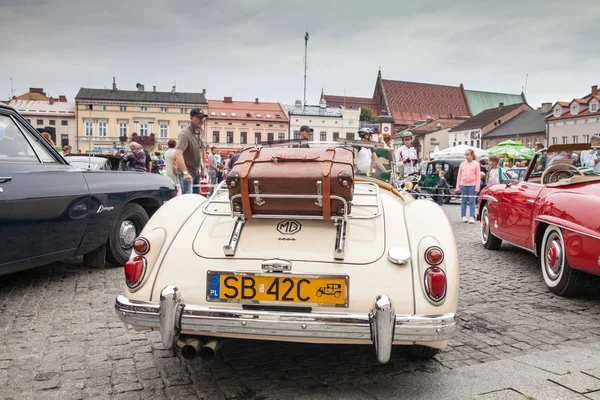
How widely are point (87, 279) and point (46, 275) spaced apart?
0.53 m

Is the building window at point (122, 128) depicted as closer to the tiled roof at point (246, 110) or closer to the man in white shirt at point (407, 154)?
the tiled roof at point (246, 110)

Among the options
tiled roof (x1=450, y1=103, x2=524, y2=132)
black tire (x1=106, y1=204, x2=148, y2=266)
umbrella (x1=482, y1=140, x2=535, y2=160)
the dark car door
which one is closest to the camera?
the dark car door

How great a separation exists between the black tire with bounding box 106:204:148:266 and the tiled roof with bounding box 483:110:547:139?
63268mm

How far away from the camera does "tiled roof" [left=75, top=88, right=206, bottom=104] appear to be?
7638 cm

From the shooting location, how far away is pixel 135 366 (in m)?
3.29

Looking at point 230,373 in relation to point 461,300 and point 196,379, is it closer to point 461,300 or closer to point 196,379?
point 196,379

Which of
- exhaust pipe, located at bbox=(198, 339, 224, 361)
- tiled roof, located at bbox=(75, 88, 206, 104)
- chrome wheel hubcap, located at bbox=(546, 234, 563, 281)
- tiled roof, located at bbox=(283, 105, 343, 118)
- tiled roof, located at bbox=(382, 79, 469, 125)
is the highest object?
tiled roof, located at bbox=(382, 79, 469, 125)

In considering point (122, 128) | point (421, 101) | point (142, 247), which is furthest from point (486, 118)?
point (142, 247)

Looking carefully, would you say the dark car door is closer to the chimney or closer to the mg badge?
the mg badge

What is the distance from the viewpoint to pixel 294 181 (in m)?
3.10

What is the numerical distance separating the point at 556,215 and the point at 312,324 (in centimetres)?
334

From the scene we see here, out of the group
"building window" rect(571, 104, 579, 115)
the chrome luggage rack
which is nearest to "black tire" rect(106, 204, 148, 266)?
the chrome luggage rack

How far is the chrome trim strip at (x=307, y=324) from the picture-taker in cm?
273

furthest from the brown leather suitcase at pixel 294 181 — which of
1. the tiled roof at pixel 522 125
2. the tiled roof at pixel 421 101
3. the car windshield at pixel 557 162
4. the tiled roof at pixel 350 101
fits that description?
the tiled roof at pixel 350 101
